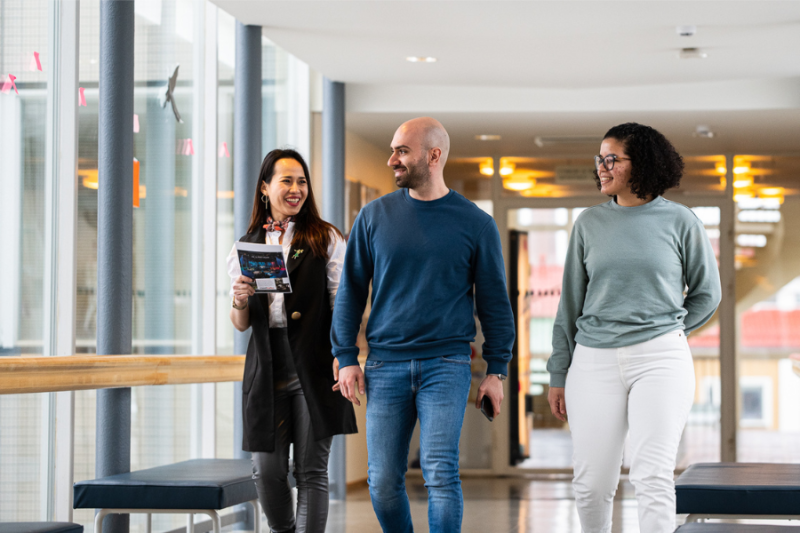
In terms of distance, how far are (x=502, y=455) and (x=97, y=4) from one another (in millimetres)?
5260

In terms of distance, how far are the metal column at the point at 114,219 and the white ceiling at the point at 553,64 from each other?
1.09 metres

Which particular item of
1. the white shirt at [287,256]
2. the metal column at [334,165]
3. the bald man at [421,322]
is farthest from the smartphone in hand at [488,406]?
the metal column at [334,165]

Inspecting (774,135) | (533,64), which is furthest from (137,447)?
(774,135)

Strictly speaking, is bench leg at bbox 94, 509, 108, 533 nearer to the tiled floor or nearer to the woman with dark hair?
the woman with dark hair

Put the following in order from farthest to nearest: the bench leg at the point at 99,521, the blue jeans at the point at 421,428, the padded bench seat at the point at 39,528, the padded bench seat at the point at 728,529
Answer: the bench leg at the point at 99,521, the blue jeans at the point at 421,428, the padded bench seat at the point at 39,528, the padded bench seat at the point at 728,529

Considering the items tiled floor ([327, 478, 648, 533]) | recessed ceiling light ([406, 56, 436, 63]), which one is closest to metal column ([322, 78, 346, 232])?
recessed ceiling light ([406, 56, 436, 63])

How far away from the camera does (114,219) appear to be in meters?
3.71

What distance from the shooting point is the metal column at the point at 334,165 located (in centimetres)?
636

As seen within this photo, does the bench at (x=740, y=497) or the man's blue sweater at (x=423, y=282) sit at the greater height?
the man's blue sweater at (x=423, y=282)

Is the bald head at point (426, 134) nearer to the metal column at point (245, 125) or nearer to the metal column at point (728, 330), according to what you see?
the metal column at point (245, 125)

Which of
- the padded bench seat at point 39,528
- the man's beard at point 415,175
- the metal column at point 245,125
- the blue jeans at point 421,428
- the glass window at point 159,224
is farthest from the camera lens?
the metal column at point 245,125

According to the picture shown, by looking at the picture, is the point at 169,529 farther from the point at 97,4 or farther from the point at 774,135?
the point at 774,135

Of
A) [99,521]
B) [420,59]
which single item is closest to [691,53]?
[420,59]

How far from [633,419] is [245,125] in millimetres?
2944
